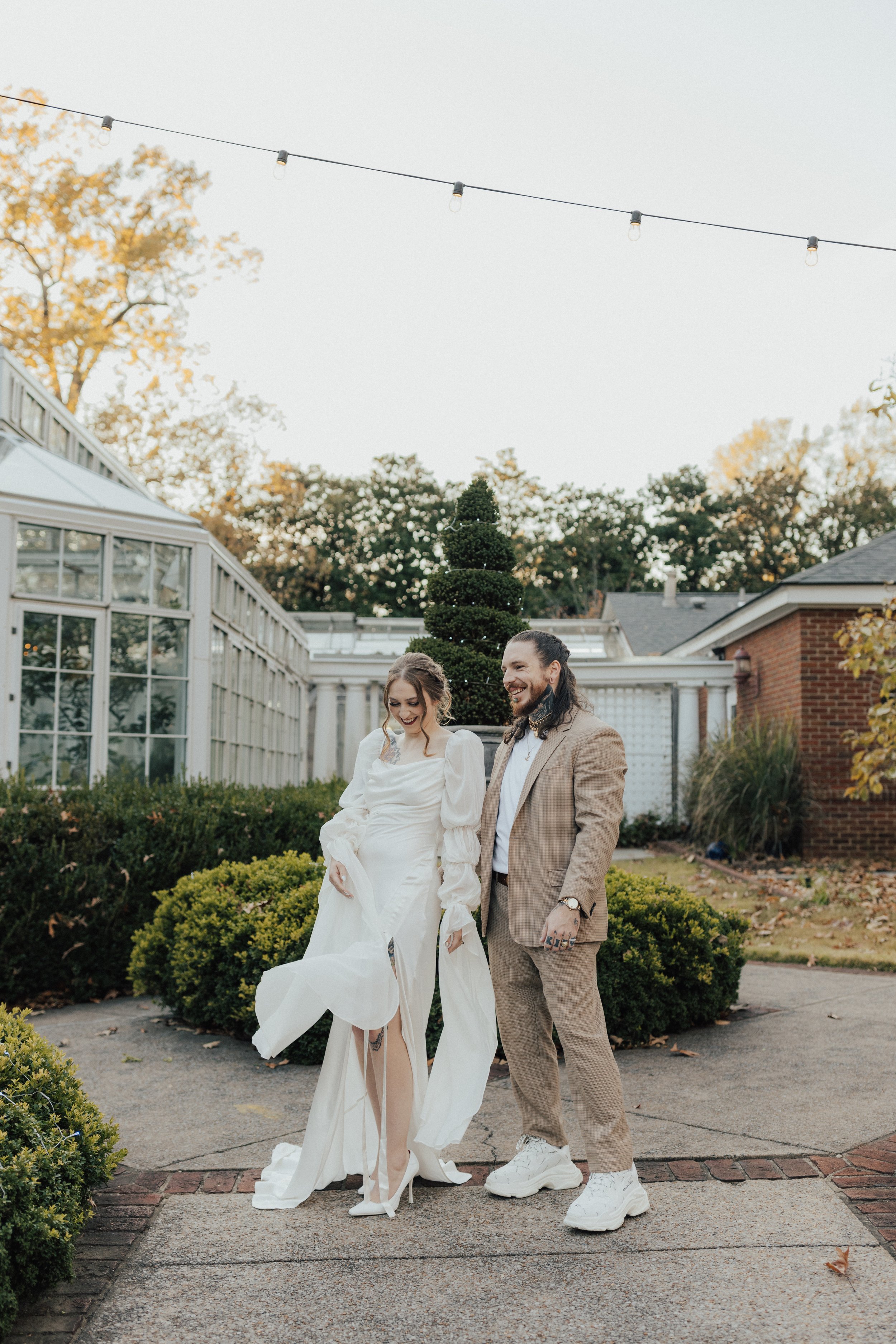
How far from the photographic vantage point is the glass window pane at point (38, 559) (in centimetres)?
1000

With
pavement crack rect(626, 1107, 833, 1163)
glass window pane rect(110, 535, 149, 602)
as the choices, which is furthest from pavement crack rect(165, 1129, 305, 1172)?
glass window pane rect(110, 535, 149, 602)

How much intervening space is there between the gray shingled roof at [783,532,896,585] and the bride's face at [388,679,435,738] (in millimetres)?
9772

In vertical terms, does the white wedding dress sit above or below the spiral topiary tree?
below

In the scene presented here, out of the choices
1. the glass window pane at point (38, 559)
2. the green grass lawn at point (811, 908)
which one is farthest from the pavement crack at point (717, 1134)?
the glass window pane at point (38, 559)

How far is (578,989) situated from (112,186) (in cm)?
2375

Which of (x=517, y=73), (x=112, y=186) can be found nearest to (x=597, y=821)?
(x=517, y=73)

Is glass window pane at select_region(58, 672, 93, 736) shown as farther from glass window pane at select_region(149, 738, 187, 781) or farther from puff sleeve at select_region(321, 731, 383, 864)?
puff sleeve at select_region(321, 731, 383, 864)

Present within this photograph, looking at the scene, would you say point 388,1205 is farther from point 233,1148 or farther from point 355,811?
point 355,811

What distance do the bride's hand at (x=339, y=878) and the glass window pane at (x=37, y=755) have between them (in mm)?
6906

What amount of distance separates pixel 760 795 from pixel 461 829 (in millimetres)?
10044

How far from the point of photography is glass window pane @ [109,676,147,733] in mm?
10398

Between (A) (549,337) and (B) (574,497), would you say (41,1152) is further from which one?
(B) (574,497)

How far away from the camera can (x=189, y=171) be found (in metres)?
24.0

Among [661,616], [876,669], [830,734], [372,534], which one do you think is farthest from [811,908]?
[372,534]
